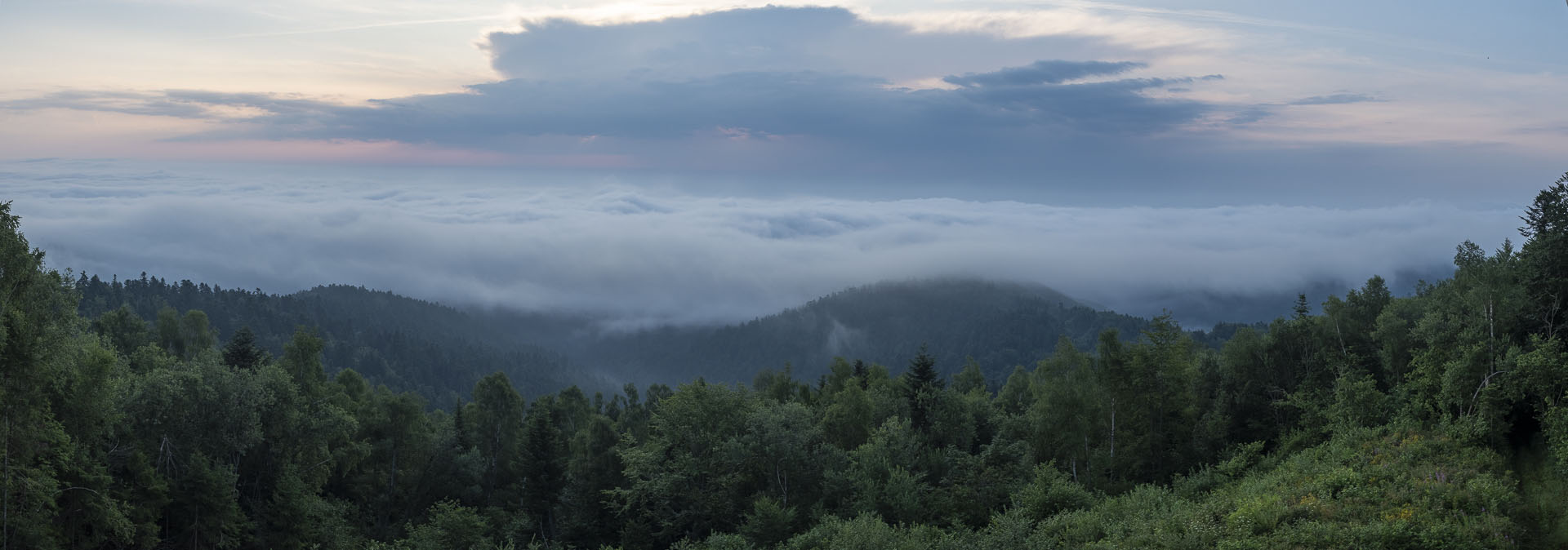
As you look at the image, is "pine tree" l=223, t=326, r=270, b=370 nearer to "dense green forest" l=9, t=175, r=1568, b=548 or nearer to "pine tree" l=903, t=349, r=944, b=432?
"dense green forest" l=9, t=175, r=1568, b=548

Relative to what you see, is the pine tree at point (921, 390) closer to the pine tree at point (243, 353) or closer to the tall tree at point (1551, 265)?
the tall tree at point (1551, 265)

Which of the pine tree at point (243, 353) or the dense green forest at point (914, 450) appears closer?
the dense green forest at point (914, 450)

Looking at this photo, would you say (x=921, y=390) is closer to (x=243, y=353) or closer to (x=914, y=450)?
(x=914, y=450)

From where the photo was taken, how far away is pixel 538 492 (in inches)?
2795

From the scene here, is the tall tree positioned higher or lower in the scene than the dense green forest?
higher

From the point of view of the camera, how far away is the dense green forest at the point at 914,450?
31.4 metres

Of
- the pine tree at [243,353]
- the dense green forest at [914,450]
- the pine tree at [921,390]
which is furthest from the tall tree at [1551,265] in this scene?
the pine tree at [243,353]

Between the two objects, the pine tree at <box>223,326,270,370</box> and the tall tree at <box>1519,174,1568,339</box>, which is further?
the pine tree at <box>223,326,270,370</box>

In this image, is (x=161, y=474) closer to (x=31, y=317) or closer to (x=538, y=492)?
→ (x=31, y=317)

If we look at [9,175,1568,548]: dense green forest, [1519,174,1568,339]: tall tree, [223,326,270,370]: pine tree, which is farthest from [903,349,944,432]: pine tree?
[223,326,270,370]: pine tree

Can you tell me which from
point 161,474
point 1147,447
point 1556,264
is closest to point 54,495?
point 161,474

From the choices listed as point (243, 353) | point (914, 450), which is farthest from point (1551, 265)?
point (243, 353)

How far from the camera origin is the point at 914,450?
52.8 metres

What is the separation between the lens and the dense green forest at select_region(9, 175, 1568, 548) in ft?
103
